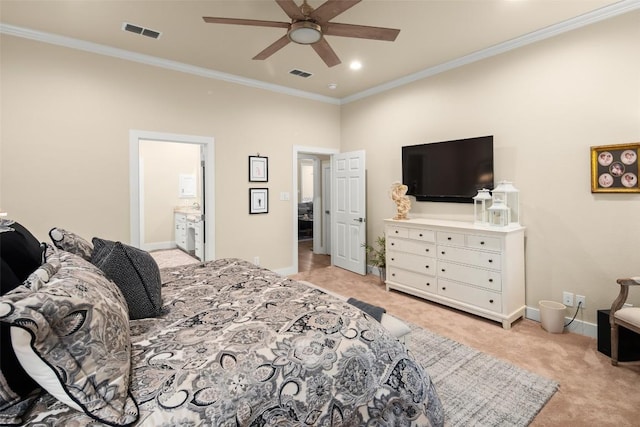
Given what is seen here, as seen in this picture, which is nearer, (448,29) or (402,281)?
(448,29)

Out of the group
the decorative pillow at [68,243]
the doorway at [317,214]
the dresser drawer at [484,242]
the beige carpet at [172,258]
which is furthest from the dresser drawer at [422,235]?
the beige carpet at [172,258]

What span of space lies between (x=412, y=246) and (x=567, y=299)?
1.60m

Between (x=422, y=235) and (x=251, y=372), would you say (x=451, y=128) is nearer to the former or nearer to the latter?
(x=422, y=235)

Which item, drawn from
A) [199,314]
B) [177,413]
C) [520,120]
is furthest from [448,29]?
[177,413]

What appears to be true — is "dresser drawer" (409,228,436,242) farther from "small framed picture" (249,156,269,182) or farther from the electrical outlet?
"small framed picture" (249,156,269,182)

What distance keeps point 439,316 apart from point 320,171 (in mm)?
4089

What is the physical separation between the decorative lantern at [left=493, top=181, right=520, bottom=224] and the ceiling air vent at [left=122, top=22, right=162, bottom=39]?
390cm

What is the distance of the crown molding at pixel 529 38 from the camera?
273 centimetres

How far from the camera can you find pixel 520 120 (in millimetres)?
3375

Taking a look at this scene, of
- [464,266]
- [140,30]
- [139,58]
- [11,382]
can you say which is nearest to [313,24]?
[140,30]

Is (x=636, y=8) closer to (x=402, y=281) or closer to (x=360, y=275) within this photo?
(x=402, y=281)

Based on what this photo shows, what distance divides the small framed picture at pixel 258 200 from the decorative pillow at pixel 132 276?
2.99m

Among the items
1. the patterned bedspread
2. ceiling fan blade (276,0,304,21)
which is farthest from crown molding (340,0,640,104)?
the patterned bedspread

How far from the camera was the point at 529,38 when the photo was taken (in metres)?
3.26
